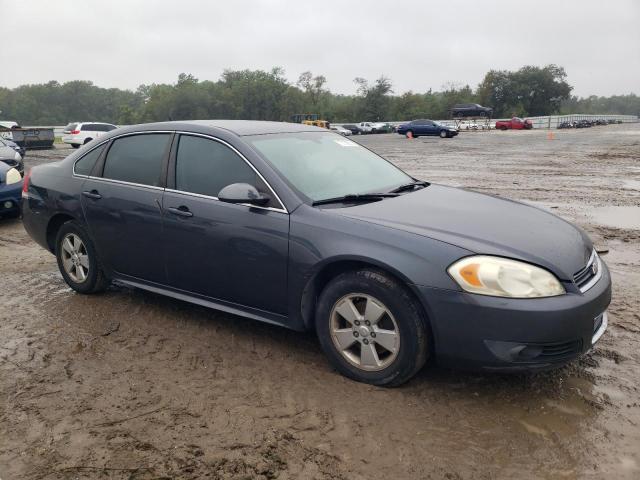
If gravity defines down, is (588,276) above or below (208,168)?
below

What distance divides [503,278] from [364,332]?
2.81 feet

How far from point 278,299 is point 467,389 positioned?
1.29m

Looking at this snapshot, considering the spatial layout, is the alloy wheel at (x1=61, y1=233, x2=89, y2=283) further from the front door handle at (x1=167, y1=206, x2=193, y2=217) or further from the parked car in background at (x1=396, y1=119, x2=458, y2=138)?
the parked car in background at (x1=396, y1=119, x2=458, y2=138)

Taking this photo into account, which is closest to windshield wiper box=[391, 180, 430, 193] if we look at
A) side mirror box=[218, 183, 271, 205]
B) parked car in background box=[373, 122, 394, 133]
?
side mirror box=[218, 183, 271, 205]

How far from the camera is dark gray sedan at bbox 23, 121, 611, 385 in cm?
297

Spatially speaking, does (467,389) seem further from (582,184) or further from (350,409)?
(582,184)

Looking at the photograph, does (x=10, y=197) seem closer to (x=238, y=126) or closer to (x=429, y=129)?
(x=238, y=126)

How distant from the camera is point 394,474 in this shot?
2.54m

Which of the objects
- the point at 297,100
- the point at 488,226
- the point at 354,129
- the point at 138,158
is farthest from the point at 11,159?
the point at 297,100

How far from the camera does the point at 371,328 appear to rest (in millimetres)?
3246

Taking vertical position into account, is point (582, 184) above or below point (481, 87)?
below

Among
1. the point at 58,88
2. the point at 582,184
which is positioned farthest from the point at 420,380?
the point at 58,88

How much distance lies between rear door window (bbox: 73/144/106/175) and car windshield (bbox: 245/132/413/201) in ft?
5.42

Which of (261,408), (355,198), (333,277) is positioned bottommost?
(261,408)
